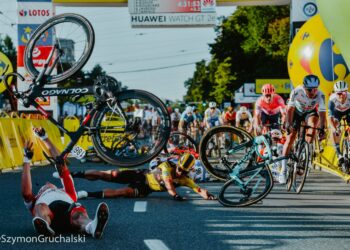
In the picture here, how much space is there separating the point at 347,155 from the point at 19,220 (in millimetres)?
6984

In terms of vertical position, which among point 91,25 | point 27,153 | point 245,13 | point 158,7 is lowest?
point 27,153

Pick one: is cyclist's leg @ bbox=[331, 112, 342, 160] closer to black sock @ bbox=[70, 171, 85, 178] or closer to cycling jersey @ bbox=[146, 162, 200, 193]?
cycling jersey @ bbox=[146, 162, 200, 193]

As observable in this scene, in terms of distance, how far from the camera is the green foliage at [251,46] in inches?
2420

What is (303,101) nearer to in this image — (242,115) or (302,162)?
(302,162)

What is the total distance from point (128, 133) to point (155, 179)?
16.0 feet

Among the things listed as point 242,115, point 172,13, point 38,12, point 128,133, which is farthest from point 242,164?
point 172,13

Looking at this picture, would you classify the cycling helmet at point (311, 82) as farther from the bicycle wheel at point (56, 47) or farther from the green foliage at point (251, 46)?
the green foliage at point (251, 46)

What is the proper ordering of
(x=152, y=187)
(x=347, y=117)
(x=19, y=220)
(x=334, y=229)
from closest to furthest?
(x=334, y=229), (x=19, y=220), (x=152, y=187), (x=347, y=117)

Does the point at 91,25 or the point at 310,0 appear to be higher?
the point at 310,0

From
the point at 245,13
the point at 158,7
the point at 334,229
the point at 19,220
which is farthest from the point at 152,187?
the point at 245,13

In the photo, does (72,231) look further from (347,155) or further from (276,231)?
A: (347,155)

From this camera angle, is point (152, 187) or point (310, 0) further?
point (310, 0)

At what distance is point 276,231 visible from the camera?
834 cm

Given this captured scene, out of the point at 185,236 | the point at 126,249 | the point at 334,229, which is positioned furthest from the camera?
the point at 334,229
